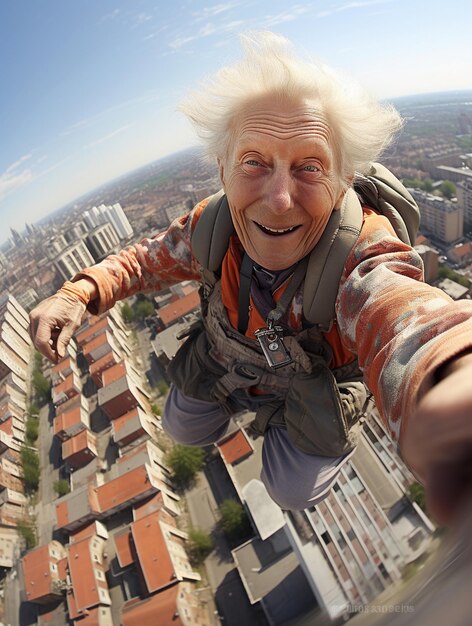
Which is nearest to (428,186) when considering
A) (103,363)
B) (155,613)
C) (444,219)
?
(444,219)

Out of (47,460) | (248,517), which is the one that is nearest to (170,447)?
(248,517)

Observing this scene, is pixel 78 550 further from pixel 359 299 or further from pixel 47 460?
pixel 359 299

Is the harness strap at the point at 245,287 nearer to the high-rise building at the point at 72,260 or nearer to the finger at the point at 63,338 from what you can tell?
the finger at the point at 63,338

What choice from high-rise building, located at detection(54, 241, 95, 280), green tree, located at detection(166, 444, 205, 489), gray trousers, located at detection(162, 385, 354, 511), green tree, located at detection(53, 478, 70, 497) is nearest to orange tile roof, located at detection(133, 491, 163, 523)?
green tree, located at detection(166, 444, 205, 489)

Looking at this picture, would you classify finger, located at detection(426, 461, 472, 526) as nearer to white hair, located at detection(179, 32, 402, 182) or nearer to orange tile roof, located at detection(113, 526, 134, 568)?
white hair, located at detection(179, 32, 402, 182)

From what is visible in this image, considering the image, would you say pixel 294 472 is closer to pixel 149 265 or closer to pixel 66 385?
pixel 149 265

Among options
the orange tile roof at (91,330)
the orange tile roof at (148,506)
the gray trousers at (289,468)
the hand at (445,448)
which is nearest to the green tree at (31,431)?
the orange tile roof at (91,330)
